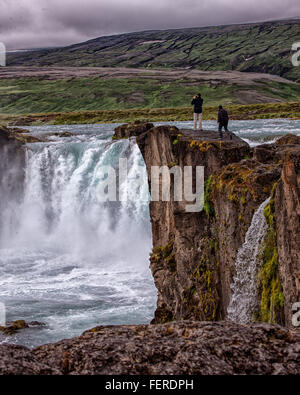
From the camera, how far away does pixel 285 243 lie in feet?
43.4

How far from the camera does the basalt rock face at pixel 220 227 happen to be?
13414 mm

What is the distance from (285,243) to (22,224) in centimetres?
4147

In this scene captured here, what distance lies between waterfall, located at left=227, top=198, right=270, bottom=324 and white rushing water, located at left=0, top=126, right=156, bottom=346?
12.2 m

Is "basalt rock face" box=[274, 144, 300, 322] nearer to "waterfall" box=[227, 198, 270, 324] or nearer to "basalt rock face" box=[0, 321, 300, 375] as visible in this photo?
"waterfall" box=[227, 198, 270, 324]

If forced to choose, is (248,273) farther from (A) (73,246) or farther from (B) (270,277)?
(A) (73,246)

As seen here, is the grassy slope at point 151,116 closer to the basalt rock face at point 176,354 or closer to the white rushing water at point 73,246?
the white rushing water at point 73,246

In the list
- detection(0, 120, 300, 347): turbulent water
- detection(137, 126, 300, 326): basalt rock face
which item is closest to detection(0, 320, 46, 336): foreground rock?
detection(0, 120, 300, 347): turbulent water

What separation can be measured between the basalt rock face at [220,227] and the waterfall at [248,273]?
529mm

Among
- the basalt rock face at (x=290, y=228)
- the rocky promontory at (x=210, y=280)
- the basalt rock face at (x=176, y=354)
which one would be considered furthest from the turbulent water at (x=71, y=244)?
the basalt rock face at (x=176, y=354)

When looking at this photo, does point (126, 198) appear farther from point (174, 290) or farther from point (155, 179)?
point (174, 290)

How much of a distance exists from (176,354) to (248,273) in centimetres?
1002

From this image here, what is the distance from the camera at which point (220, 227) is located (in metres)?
21.0

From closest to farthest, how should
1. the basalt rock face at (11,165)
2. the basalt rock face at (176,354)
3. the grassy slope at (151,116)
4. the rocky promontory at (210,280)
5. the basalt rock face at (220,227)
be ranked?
the basalt rock face at (176,354) < the rocky promontory at (210,280) < the basalt rock face at (220,227) < the basalt rock face at (11,165) < the grassy slope at (151,116)
